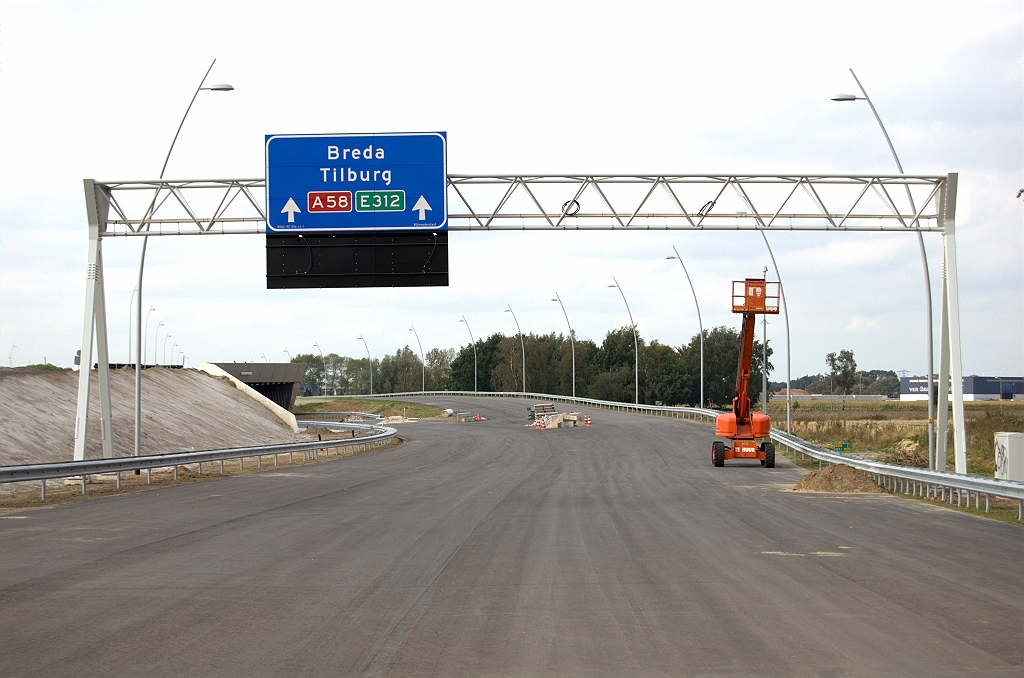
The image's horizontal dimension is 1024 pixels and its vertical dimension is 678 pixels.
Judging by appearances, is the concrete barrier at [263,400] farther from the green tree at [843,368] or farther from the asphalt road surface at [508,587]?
the green tree at [843,368]

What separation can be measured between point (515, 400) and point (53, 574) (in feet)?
308

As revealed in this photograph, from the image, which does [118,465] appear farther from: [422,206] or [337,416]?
[337,416]

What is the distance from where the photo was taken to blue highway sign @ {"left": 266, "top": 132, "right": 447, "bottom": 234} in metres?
24.9

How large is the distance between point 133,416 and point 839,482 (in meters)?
33.1

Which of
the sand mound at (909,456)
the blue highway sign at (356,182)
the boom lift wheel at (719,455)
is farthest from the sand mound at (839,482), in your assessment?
the blue highway sign at (356,182)

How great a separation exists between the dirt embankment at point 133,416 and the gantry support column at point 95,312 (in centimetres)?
627

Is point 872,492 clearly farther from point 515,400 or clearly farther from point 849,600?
point 515,400

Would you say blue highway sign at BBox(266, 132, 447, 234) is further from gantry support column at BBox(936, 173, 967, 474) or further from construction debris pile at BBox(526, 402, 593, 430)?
construction debris pile at BBox(526, 402, 593, 430)

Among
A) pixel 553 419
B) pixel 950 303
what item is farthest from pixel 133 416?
pixel 950 303

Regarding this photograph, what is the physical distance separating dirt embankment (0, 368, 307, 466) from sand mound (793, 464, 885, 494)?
80.6 ft

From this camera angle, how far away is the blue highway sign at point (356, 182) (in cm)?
2494

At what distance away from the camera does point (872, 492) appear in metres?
24.0

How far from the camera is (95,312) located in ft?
87.7

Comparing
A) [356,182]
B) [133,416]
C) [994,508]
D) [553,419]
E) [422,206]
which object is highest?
[356,182]
